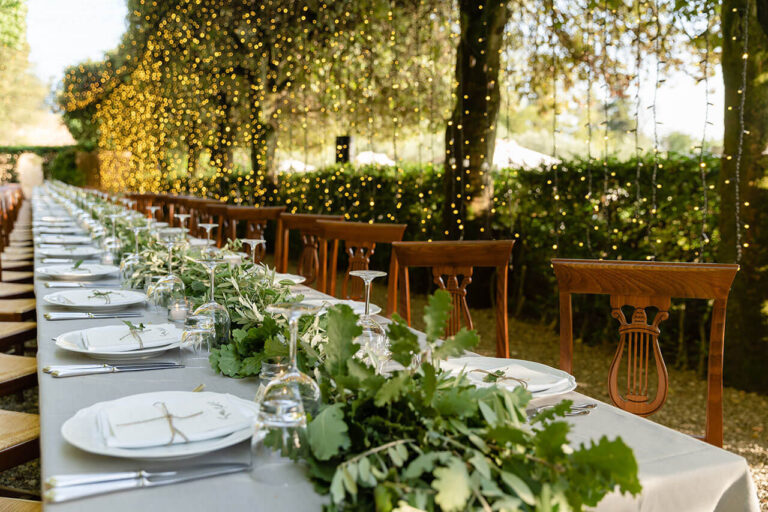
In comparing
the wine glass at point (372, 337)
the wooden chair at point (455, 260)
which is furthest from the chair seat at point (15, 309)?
the wine glass at point (372, 337)

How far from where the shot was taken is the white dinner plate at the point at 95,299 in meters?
2.03

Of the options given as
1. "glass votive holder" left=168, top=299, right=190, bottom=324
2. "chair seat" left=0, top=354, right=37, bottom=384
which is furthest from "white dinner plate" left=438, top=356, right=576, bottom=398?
"chair seat" left=0, top=354, right=37, bottom=384

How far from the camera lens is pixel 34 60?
39344 millimetres

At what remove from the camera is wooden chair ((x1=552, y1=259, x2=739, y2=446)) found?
5.62 feet

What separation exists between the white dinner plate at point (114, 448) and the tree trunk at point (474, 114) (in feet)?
15.9

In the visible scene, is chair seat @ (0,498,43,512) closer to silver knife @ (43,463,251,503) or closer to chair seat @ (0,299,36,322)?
silver knife @ (43,463,251,503)

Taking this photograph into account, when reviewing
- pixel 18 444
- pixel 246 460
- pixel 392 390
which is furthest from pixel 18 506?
pixel 392 390

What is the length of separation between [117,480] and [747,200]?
3.92m

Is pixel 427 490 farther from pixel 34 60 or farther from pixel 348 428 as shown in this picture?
pixel 34 60

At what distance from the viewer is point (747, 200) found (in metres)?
3.83

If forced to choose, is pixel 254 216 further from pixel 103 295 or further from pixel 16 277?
pixel 103 295

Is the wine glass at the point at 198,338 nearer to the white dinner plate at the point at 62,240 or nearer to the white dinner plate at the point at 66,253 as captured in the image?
the white dinner plate at the point at 66,253

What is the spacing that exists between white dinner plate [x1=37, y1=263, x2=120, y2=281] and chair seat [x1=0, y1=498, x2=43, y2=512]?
130 centimetres

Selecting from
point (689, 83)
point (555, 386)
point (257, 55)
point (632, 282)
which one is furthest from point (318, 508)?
point (257, 55)
